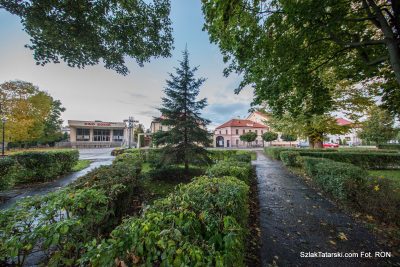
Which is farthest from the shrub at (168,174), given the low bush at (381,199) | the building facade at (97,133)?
the building facade at (97,133)

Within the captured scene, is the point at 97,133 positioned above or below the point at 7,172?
above

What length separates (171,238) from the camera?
130 cm

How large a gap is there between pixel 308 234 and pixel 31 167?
1149 cm

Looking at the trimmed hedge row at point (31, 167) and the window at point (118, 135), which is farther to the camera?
the window at point (118, 135)

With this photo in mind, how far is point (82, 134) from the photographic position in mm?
48688

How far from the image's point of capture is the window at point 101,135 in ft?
164

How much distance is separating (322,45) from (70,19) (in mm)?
7794

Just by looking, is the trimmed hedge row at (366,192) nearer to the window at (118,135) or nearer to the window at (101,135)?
the window at (118,135)

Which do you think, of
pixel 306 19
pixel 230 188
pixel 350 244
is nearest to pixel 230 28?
pixel 306 19

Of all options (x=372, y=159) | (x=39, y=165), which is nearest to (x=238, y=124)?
(x=372, y=159)

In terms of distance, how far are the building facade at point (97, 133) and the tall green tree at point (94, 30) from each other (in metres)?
44.2

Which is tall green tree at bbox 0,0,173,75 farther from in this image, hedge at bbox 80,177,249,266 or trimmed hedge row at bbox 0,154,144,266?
hedge at bbox 80,177,249,266

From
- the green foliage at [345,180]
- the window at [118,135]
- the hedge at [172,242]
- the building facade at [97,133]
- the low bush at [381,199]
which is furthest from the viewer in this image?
the window at [118,135]

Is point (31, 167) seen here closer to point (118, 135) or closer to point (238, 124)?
point (118, 135)
